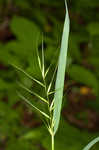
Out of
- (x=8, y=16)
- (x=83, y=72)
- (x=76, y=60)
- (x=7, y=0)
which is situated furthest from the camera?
(x=8, y=16)

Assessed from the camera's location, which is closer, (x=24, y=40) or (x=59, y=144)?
(x=59, y=144)

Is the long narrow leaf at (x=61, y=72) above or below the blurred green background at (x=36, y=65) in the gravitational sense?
above

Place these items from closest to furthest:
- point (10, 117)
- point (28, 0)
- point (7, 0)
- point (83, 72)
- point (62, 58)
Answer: point (62, 58)
point (83, 72)
point (10, 117)
point (28, 0)
point (7, 0)

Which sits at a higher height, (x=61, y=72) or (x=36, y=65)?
(x=61, y=72)

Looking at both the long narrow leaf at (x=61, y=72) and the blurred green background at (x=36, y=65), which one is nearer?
the long narrow leaf at (x=61, y=72)

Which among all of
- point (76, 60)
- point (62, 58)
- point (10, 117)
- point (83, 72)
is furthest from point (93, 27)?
point (62, 58)

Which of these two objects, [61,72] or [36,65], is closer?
[61,72]

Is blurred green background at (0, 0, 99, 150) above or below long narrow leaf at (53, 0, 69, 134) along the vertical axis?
below

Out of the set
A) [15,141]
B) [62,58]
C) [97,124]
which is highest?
[62,58]

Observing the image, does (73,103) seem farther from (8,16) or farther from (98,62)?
(98,62)

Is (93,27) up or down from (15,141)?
up

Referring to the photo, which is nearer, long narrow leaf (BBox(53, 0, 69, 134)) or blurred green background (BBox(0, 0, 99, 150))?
long narrow leaf (BBox(53, 0, 69, 134))
